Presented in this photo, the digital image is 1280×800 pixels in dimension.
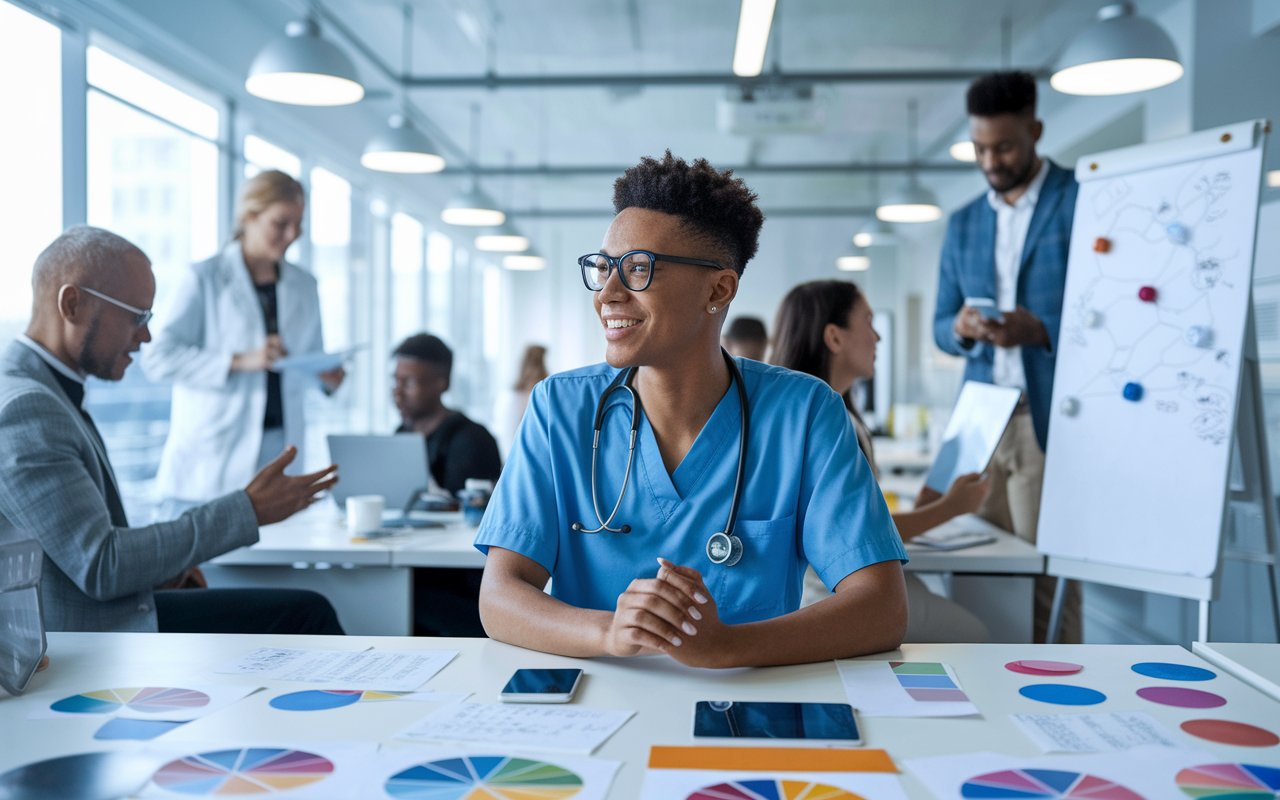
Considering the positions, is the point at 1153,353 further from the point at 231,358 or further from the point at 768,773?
the point at 231,358

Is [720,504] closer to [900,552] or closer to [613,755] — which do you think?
[900,552]

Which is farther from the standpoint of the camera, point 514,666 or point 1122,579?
point 1122,579

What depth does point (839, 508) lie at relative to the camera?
4.94 ft

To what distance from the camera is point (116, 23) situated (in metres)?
4.30

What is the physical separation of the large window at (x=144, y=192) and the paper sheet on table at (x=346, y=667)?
3301mm

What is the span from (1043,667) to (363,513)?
6.33 feet

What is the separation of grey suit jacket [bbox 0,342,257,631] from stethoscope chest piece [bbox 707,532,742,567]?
1096 mm

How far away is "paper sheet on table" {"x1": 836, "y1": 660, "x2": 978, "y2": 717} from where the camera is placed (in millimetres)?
1120

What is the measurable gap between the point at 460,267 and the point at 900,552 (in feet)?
34.4

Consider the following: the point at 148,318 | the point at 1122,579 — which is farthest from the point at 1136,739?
the point at 148,318

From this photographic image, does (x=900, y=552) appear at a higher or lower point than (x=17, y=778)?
higher

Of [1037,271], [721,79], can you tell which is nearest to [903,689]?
[1037,271]

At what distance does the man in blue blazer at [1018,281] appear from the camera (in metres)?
2.96

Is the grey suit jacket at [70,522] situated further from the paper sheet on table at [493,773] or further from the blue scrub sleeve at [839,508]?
the blue scrub sleeve at [839,508]
